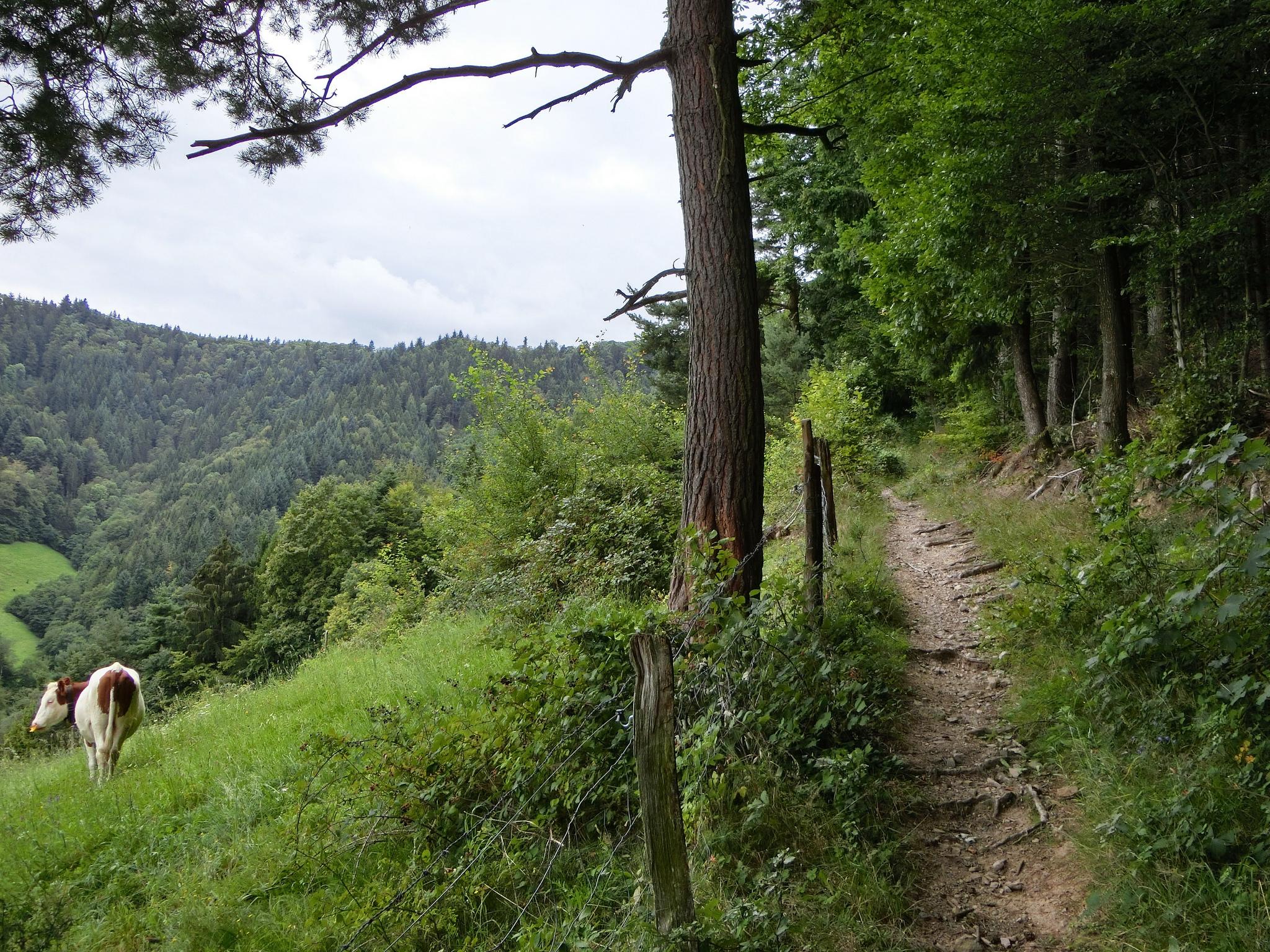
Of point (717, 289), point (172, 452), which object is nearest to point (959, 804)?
point (717, 289)

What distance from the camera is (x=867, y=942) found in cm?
267

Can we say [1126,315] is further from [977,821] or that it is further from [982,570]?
[977,821]

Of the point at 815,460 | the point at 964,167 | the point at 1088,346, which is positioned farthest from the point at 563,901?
the point at 1088,346

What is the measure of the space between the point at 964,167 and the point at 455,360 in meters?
199

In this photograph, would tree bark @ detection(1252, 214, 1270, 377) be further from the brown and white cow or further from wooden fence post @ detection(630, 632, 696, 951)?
the brown and white cow

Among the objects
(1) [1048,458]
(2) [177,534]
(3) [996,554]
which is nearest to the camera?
(3) [996,554]

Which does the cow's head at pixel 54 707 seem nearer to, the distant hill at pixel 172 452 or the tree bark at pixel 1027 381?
the tree bark at pixel 1027 381

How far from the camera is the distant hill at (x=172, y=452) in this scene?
103375mm

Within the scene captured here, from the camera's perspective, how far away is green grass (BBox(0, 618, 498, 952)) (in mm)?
3838

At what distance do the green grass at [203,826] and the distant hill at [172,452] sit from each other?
73.6 m

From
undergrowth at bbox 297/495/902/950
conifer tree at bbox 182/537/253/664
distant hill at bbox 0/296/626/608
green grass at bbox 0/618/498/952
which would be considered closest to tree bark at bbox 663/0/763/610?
undergrowth at bbox 297/495/902/950

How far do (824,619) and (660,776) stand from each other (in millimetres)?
3079

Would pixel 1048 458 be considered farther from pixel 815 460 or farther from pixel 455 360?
pixel 455 360

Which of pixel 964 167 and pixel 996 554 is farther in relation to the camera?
pixel 964 167
